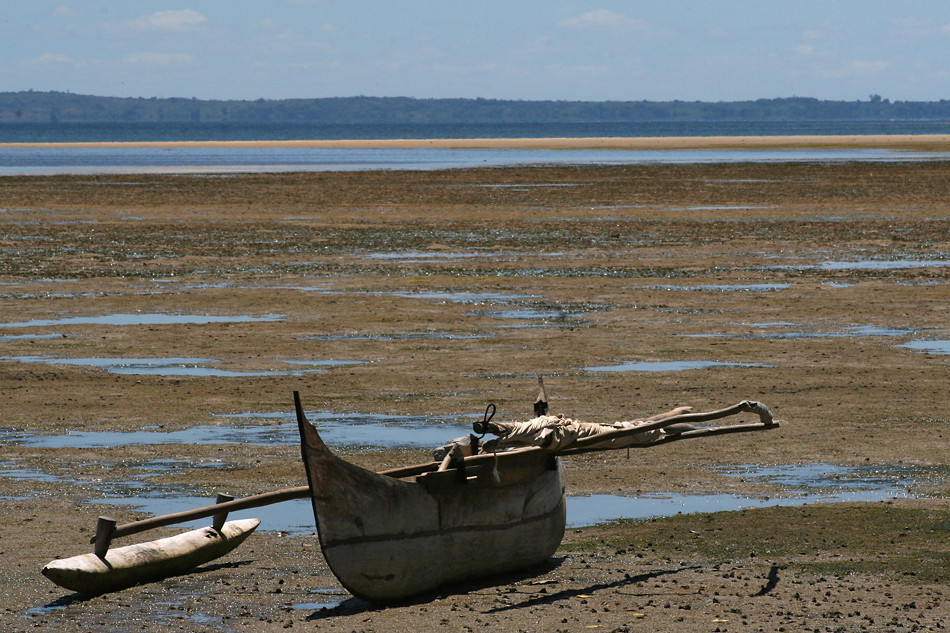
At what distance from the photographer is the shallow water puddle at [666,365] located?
1717cm

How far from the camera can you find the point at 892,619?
28.0 ft

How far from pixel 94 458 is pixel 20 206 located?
34.3 metres

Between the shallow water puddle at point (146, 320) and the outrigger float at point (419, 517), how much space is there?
1109 cm

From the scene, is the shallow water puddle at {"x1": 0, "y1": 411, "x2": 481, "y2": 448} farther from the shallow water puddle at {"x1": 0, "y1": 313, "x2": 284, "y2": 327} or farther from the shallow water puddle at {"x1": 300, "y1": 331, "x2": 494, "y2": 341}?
the shallow water puddle at {"x1": 0, "y1": 313, "x2": 284, "y2": 327}

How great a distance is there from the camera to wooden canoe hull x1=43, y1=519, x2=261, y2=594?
905 centimetres

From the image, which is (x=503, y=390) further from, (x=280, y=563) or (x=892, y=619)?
(x=892, y=619)

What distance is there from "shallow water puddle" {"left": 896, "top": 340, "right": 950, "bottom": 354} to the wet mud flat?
54mm

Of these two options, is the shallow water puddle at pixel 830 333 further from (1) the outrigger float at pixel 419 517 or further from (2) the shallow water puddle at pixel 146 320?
(1) the outrigger float at pixel 419 517

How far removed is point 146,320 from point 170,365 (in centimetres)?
396

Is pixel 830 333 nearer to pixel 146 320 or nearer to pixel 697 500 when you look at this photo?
pixel 697 500

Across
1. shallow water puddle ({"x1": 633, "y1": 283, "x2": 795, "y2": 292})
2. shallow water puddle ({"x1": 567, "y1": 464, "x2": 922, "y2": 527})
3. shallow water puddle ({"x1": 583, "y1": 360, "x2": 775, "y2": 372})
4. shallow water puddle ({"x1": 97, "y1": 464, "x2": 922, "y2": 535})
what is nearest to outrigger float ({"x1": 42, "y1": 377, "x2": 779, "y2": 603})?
shallow water puddle ({"x1": 97, "y1": 464, "x2": 922, "y2": 535})

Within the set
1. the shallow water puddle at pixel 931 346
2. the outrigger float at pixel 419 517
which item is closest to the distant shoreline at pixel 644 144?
the shallow water puddle at pixel 931 346

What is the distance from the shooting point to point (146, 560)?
955cm

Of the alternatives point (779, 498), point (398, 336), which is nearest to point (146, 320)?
point (398, 336)
